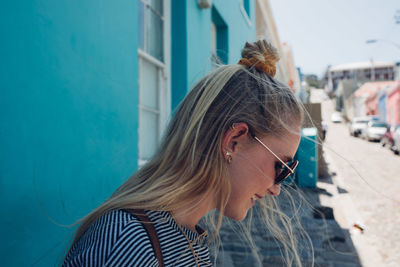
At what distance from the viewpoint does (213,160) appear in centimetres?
129

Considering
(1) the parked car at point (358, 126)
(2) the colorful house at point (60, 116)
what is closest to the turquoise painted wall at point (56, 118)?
(2) the colorful house at point (60, 116)

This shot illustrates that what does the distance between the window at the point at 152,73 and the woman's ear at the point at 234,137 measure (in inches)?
95.9

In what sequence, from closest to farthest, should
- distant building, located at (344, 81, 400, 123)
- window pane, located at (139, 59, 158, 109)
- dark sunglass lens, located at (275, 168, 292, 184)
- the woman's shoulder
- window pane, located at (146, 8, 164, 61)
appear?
the woman's shoulder → dark sunglass lens, located at (275, 168, 292, 184) → window pane, located at (139, 59, 158, 109) → window pane, located at (146, 8, 164, 61) → distant building, located at (344, 81, 400, 123)

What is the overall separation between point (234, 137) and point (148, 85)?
2897mm

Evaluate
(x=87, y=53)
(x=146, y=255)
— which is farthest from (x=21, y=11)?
(x=146, y=255)

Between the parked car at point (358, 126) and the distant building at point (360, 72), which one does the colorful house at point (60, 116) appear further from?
the distant building at point (360, 72)

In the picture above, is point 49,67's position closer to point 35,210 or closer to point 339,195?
point 35,210

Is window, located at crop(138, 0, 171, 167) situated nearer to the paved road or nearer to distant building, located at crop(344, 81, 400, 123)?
the paved road

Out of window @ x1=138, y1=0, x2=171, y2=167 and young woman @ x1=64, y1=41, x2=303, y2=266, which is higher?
window @ x1=138, y1=0, x2=171, y2=167

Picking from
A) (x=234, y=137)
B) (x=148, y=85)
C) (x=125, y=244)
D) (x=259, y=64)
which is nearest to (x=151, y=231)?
(x=125, y=244)

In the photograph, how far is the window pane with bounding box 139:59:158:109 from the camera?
3.85m

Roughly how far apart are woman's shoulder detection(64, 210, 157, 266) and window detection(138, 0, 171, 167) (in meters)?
2.67

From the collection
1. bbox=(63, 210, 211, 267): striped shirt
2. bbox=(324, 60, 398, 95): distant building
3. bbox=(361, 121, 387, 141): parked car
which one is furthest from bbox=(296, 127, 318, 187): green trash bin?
bbox=(324, 60, 398, 95): distant building

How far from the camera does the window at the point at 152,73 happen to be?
12.5ft
